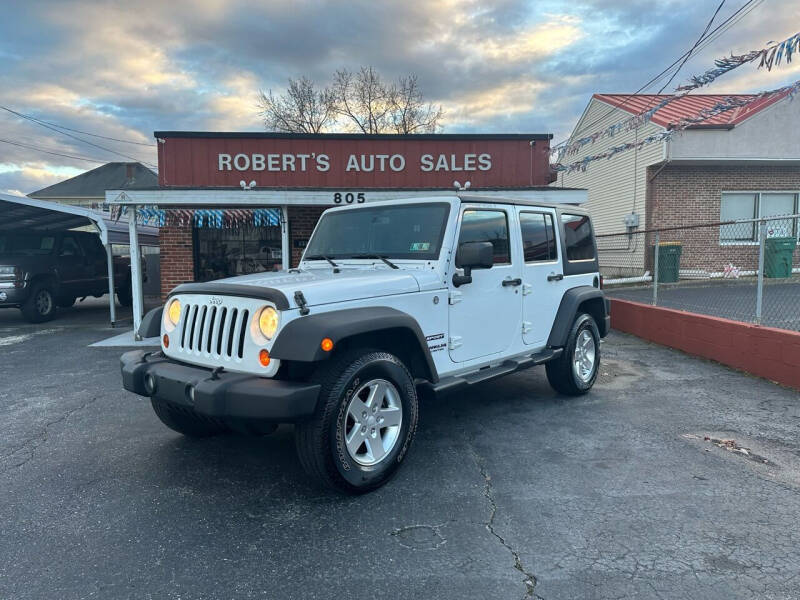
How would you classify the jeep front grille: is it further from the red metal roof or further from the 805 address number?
the red metal roof

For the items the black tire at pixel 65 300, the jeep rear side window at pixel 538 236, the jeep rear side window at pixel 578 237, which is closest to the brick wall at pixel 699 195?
the jeep rear side window at pixel 578 237

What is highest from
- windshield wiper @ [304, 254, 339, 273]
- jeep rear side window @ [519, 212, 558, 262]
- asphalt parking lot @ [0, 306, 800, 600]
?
jeep rear side window @ [519, 212, 558, 262]

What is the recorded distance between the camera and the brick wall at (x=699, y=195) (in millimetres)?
15609

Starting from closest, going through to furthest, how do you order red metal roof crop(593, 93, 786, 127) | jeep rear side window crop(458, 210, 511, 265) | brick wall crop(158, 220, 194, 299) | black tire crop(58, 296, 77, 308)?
jeep rear side window crop(458, 210, 511, 265)
brick wall crop(158, 220, 194, 299)
black tire crop(58, 296, 77, 308)
red metal roof crop(593, 93, 786, 127)

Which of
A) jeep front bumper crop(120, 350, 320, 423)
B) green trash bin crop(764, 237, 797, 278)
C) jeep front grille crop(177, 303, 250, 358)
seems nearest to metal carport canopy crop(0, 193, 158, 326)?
jeep front grille crop(177, 303, 250, 358)

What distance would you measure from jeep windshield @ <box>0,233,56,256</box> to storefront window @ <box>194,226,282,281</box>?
3.62m

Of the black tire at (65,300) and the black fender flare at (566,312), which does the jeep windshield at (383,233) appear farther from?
the black tire at (65,300)

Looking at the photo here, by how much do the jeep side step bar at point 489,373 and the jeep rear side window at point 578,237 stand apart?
111cm

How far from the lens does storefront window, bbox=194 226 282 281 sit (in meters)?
11.1

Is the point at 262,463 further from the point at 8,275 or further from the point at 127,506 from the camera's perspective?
the point at 8,275

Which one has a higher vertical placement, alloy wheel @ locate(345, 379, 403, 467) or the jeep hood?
the jeep hood

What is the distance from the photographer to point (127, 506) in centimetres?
321

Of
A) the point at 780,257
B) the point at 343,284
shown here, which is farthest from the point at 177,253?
the point at 780,257

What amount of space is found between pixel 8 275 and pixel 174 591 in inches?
426
